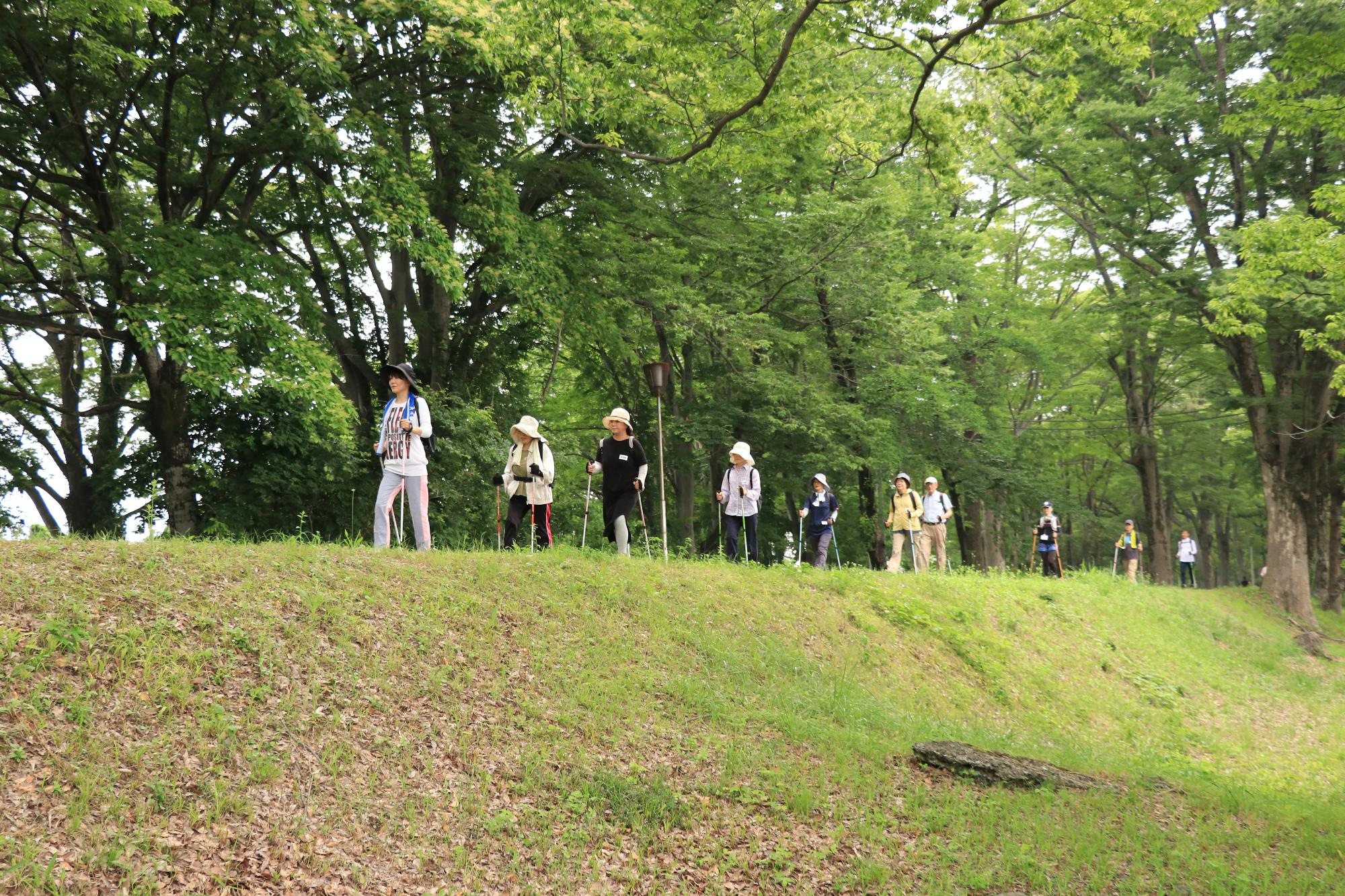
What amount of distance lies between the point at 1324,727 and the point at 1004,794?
11108 millimetres

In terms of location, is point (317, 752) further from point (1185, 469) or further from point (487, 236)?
point (1185, 469)

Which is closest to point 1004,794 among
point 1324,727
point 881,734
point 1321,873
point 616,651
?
point 881,734

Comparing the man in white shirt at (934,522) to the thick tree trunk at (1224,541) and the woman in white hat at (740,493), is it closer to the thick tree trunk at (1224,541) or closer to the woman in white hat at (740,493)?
the woman in white hat at (740,493)

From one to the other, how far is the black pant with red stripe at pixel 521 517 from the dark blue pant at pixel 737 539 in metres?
3.44

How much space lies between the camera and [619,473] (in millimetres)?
11398

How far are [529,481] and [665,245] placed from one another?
28.9 ft

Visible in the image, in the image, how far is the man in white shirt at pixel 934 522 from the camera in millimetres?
16859

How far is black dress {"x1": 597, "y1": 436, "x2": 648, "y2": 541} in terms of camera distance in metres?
11.4

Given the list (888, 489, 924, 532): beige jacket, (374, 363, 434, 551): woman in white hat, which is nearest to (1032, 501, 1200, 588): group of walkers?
(888, 489, 924, 532): beige jacket

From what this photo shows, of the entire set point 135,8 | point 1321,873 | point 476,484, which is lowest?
point 1321,873

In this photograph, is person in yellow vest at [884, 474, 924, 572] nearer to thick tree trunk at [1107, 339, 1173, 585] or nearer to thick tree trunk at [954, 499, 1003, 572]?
thick tree trunk at [954, 499, 1003, 572]

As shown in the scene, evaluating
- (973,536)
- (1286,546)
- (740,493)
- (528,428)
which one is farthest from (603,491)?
(1286,546)

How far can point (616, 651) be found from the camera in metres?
8.88

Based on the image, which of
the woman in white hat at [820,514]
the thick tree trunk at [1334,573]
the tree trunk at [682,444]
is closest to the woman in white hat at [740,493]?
the woman in white hat at [820,514]
